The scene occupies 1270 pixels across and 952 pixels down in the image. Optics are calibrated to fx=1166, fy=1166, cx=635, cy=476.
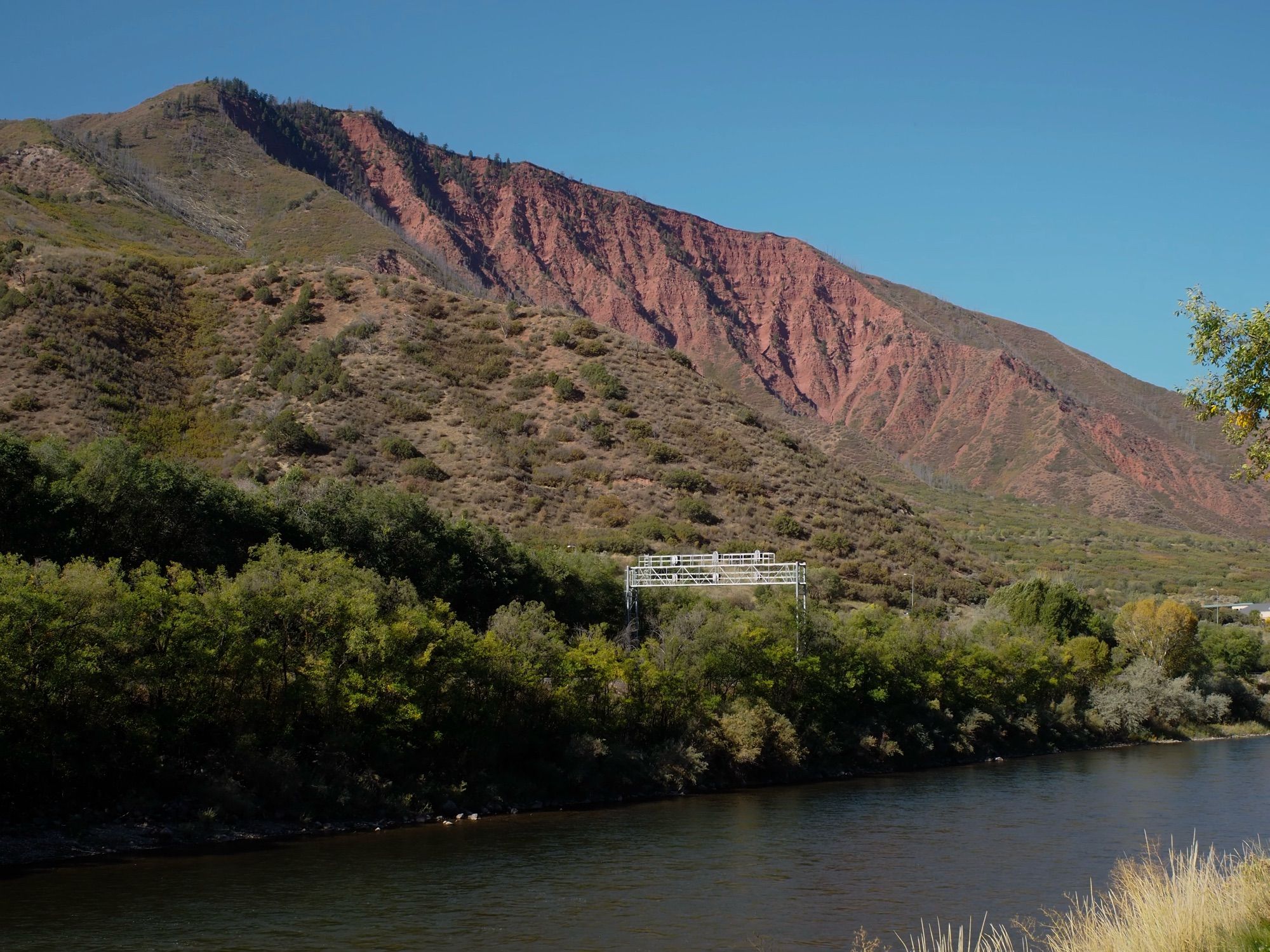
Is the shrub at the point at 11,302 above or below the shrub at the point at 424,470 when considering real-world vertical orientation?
above

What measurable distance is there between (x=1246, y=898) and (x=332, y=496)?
4107 cm

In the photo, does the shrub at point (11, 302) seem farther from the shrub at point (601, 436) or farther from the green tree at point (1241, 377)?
the green tree at point (1241, 377)

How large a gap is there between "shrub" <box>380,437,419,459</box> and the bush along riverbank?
1936 centimetres

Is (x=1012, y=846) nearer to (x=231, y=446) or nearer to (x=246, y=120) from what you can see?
(x=231, y=446)

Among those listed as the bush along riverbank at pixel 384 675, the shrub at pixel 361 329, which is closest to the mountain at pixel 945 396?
the shrub at pixel 361 329

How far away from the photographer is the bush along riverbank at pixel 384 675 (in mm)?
30328

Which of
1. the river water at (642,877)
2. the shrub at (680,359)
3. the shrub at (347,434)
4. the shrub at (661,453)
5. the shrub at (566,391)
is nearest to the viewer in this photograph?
the river water at (642,877)

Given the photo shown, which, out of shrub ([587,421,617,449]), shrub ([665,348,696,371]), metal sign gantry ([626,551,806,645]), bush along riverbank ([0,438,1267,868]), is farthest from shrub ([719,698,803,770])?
shrub ([665,348,696,371])

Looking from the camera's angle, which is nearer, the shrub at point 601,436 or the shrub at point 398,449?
the shrub at point 398,449

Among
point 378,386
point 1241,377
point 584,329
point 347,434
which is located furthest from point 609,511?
point 1241,377

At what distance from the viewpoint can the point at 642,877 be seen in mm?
26594

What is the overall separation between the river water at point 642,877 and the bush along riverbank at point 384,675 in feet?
8.74

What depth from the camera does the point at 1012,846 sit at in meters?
30.2

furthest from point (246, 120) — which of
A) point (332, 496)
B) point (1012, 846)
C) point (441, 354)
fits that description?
point (1012, 846)
